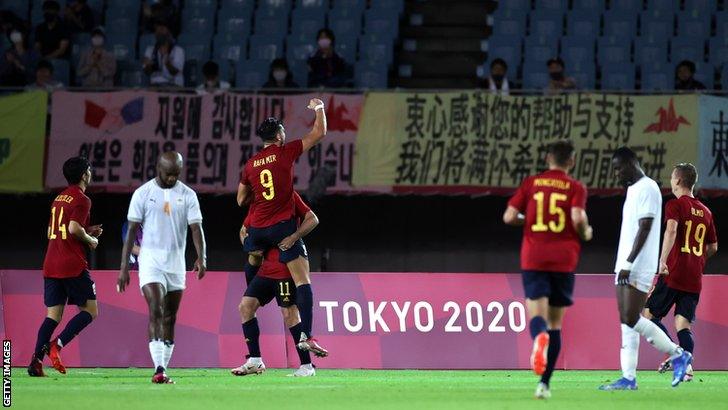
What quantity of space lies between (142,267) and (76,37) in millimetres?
12157

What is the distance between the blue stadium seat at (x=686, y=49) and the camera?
22.4 meters

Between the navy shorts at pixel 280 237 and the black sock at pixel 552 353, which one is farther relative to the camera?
the navy shorts at pixel 280 237

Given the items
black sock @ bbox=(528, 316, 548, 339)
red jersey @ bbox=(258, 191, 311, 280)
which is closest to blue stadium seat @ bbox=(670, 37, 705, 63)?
red jersey @ bbox=(258, 191, 311, 280)

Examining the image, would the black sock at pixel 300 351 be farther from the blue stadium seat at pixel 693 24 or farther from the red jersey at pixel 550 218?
the blue stadium seat at pixel 693 24

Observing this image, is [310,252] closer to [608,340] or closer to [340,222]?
[340,222]

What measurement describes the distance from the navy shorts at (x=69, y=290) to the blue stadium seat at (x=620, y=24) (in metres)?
11.8

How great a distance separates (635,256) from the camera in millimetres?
11453

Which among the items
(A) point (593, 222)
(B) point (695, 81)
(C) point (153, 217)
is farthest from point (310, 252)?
(C) point (153, 217)

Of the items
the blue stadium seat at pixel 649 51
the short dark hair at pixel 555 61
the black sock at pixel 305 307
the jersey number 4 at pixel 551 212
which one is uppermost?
the blue stadium seat at pixel 649 51

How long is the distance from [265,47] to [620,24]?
5.69 meters

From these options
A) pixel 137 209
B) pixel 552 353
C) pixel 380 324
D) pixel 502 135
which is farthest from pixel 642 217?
pixel 502 135

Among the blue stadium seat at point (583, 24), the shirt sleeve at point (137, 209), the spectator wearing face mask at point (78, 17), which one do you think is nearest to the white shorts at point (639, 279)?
the shirt sleeve at point (137, 209)

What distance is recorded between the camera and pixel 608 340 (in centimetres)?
1585

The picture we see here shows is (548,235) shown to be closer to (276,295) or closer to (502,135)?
(276,295)
